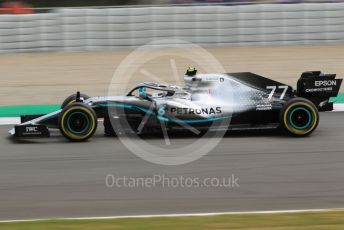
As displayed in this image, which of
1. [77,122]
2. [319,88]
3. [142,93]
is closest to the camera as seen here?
[77,122]

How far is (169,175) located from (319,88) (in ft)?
10.0

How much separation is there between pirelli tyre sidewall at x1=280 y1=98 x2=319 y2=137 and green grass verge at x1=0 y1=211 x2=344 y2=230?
3.12 meters

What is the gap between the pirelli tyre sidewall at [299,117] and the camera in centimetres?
873

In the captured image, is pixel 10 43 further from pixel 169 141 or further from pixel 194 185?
pixel 194 185

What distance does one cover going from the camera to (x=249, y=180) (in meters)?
7.00

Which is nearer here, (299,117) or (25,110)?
(299,117)

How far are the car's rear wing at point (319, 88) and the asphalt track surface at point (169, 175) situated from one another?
0.41 m

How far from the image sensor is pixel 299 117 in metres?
8.82

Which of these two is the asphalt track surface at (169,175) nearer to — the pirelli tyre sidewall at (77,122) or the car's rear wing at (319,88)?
the pirelli tyre sidewall at (77,122)

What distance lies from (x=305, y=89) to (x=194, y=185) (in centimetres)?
306

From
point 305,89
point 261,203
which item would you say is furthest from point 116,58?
point 261,203

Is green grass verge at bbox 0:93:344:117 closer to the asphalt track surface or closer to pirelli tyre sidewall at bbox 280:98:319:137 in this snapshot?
the asphalt track surface

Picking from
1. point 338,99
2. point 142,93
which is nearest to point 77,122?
point 142,93

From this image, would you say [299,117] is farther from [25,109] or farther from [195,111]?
[25,109]
